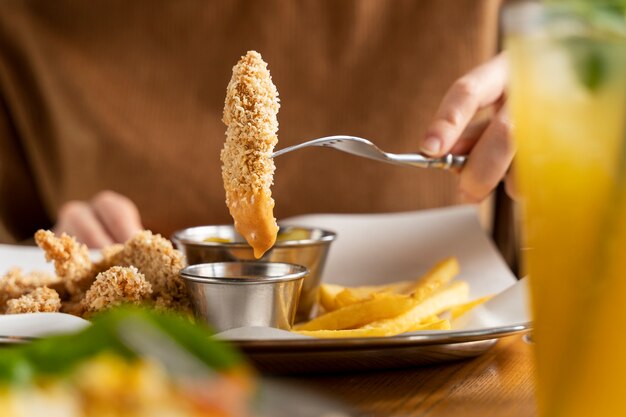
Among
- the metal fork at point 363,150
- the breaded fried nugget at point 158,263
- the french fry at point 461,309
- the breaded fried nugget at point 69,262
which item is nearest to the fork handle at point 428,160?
the metal fork at point 363,150

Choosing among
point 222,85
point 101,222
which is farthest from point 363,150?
point 222,85

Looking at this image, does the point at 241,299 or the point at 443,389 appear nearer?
the point at 443,389

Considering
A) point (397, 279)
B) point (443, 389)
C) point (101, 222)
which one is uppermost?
point (101, 222)

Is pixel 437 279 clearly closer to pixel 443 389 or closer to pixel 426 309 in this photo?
pixel 426 309

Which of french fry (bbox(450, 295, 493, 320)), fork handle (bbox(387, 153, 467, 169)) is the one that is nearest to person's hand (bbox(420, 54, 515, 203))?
fork handle (bbox(387, 153, 467, 169))

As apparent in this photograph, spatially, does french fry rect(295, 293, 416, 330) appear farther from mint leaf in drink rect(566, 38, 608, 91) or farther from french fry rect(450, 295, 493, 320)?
mint leaf in drink rect(566, 38, 608, 91)

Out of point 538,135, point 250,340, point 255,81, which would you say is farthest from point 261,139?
point 538,135

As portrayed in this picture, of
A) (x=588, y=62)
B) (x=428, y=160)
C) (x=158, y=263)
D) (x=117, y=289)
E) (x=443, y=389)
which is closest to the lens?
(x=588, y=62)

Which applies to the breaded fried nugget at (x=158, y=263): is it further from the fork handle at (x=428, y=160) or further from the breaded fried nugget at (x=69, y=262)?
the fork handle at (x=428, y=160)
